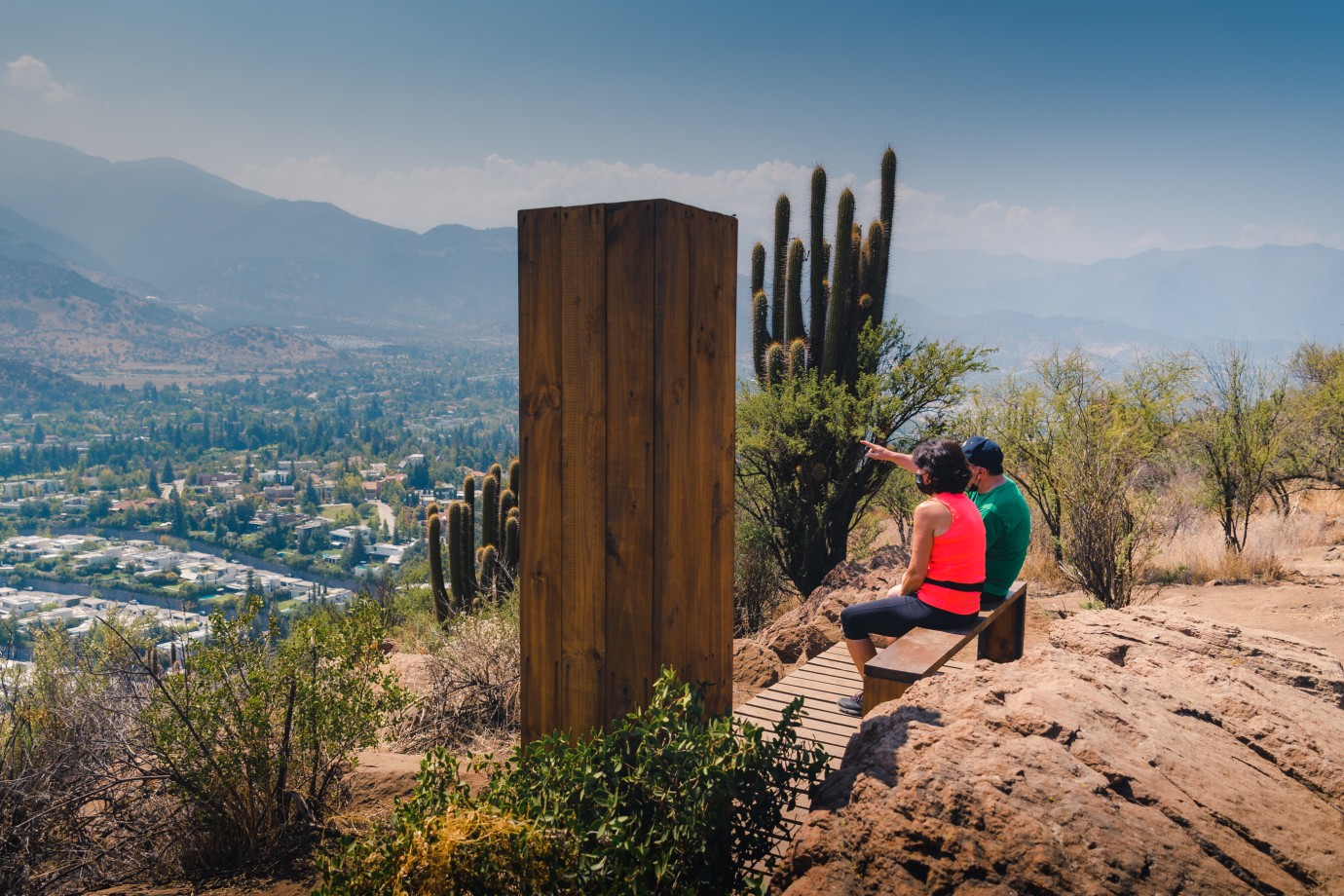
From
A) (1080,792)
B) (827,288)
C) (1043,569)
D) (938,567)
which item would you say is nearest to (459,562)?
(827,288)

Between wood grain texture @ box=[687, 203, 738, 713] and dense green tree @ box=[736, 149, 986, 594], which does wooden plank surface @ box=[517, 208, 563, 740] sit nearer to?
wood grain texture @ box=[687, 203, 738, 713]

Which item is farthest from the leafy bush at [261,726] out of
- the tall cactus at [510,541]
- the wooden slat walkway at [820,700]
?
the tall cactus at [510,541]

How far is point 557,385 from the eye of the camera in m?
2.41

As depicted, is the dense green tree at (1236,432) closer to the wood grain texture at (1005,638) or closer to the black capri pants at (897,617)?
the wood grain texture at (1005,638)

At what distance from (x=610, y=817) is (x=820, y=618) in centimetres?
406

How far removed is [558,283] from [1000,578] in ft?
9.80

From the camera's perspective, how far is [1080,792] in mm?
2029

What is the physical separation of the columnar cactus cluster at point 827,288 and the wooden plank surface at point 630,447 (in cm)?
668

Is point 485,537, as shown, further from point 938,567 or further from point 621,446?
point 621,446

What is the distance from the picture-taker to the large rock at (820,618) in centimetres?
570

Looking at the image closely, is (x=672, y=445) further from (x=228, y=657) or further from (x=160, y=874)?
(x=160, y=874)

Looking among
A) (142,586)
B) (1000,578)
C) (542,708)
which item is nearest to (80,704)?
(542,708)

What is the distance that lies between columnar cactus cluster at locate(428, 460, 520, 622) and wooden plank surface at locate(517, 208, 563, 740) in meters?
7.05

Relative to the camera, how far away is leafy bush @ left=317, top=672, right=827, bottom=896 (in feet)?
6.29
